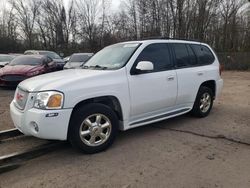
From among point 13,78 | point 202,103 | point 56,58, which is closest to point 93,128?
point 202,103

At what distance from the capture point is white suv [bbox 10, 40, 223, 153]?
148 inches

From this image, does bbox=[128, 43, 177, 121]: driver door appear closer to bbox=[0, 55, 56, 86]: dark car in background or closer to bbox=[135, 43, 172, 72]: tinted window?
bbox=[135, 43, 172, 72]: tinted window

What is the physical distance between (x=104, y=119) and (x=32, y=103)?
110 cm

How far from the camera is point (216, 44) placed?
27.5 m

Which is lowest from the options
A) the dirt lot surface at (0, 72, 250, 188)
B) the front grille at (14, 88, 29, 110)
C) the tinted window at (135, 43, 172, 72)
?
the dirt lot surface at (0, 72, 250, 188)

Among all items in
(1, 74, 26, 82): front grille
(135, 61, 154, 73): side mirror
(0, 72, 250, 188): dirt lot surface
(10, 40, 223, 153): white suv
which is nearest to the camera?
(0, 72, 250, 188): dirt lot surface

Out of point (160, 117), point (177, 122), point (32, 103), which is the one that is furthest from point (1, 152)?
point (177, 122)

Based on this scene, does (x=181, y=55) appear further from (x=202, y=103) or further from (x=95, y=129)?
(x=95, y=129)

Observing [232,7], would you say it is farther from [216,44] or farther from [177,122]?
[177,122]

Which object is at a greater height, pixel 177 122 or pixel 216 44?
pixel 216 44

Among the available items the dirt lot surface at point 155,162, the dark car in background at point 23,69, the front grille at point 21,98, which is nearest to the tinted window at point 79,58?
the dark car in background at point 23,69

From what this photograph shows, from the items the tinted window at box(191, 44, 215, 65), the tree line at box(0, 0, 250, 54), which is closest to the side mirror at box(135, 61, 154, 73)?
the tinted window at box(191, 44, 215, 65)

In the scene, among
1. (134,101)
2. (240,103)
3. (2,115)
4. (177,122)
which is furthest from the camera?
(240,103)

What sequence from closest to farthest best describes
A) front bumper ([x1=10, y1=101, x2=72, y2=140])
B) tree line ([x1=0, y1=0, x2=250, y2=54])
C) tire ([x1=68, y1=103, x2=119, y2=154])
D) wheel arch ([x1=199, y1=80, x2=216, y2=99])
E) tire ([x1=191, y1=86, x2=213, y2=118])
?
front bumper ([x1=10, y1=101, x2=72, y2=140]), tire ([x1=68, y1=103, x2=119, y2=154]), tire ([x1=191, y1=86, x2=213, y2=118]), wheel arch ([x1=199, y1=80, x2=216, y2=99]), tree line ([x1=0, y1=0, x2=250, y2=54])
